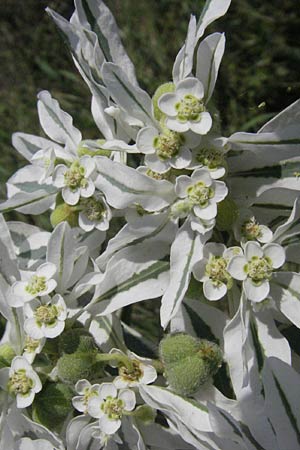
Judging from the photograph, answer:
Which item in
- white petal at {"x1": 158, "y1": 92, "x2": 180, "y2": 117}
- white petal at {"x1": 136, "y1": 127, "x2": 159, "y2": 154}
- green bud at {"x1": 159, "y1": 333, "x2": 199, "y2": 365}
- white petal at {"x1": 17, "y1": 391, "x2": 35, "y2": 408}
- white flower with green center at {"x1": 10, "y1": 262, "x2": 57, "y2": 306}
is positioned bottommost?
green bud at {"x1": 159, "y1": 333, "x2": 199, "y2": 365}

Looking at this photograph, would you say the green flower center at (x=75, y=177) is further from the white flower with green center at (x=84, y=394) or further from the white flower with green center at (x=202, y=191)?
the white flower with green center at (x=84, y=394)

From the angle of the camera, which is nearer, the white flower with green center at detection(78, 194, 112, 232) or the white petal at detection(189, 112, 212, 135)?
the white petal at detection(189, 112, 212, 135)

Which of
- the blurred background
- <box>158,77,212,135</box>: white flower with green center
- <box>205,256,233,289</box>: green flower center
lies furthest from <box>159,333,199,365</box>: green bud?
the blurred background

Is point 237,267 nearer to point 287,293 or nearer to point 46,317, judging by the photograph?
point 287,293

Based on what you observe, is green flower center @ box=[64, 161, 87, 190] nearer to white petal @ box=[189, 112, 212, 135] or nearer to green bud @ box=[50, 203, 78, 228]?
green bud @ box=[50, 203, 78, 228]

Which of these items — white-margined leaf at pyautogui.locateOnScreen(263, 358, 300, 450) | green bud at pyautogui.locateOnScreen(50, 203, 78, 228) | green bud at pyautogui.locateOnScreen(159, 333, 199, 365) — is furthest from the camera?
green bud at pyautogui.locateOnScreen(50, 203, 78, 228)

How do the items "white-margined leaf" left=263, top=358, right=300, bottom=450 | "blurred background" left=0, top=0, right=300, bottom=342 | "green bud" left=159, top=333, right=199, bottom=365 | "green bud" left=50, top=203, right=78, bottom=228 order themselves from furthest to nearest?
"blurred background" left=0, top=0, right=300, bottom=342 → "green bud" left=50, top=203, right=78, bottom=228 → "green bud" left=159, top=333, right=199, bottom=365 → "white-margined leaf" left=263, top=358, right=300, bottom=450

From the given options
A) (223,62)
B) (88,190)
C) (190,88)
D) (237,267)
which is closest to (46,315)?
(88,190)
